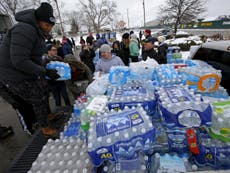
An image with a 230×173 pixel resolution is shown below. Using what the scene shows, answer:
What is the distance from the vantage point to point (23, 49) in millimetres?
1693

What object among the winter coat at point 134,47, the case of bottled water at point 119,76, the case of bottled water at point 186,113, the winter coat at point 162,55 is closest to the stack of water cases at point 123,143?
the case of bottled water at point 186,113

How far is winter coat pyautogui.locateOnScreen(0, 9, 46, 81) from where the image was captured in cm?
168

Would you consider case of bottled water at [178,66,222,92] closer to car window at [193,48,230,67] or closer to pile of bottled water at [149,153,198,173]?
pile of bottled water at [149,153,198,173]

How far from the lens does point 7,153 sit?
265 centimetres

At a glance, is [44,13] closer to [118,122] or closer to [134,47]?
[118,122]

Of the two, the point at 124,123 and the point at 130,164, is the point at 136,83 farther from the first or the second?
the point at 130,164

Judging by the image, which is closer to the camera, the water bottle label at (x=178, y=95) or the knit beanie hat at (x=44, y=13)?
the water bottle label at (x=178, y=95)

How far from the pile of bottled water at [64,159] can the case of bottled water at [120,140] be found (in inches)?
10.5

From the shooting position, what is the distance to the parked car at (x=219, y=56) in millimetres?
2441

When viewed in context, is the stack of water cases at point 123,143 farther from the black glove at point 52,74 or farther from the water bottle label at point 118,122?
the black glove at point 52,74

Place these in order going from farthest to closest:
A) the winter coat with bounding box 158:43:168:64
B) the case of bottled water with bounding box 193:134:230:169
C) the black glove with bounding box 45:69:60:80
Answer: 1. the winter coat with bounding box 158:43:168:64
2. the black glove with bounding box 45:69:60:80
3. the case of bottled water with bounding box 193:134:230:169

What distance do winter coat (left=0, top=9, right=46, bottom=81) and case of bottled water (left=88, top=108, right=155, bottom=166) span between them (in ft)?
4.24

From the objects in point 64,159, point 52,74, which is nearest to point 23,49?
point 52,74

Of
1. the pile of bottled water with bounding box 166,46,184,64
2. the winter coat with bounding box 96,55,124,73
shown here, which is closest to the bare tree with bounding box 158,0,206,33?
the pile of bottled water with bounding box 166,46,184,64
